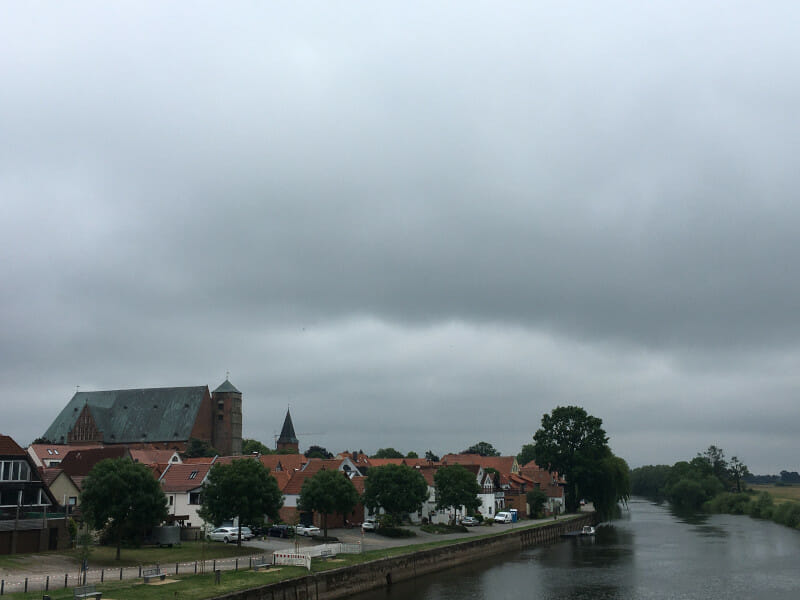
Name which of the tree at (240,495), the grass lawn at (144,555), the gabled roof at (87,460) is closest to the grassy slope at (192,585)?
the grass lawn at (144,555)

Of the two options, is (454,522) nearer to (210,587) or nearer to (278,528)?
(278,528)

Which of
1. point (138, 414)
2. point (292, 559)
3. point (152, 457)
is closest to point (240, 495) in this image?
point (292, 559)

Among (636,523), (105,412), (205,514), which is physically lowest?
(636,523)

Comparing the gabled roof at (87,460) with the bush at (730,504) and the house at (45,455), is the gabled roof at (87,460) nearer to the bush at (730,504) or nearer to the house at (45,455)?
the house at (45,455)

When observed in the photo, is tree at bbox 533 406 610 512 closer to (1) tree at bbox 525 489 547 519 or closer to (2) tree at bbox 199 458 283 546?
(1) tree at bbox 525 489 547 519

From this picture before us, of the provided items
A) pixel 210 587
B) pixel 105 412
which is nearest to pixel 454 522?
pixel 210 587

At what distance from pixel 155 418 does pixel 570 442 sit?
9763cm

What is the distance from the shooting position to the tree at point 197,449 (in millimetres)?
149250

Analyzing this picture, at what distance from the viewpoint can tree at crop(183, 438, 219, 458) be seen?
14925 cm

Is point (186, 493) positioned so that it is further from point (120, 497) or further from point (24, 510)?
point (120, 497)

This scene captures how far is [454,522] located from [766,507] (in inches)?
2847

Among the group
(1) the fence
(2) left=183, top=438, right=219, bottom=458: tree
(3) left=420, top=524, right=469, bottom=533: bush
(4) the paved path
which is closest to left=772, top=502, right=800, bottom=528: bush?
(3) left=420, top=524, right=469, bottom=533: bush

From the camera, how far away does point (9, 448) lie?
175 feet

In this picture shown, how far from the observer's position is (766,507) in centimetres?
12888
